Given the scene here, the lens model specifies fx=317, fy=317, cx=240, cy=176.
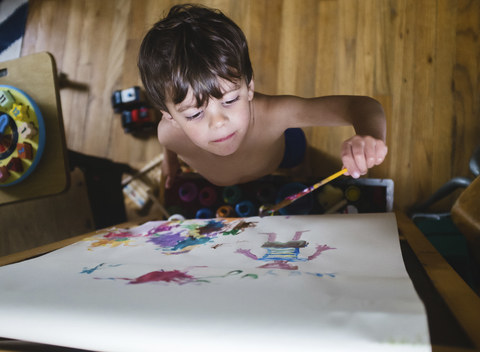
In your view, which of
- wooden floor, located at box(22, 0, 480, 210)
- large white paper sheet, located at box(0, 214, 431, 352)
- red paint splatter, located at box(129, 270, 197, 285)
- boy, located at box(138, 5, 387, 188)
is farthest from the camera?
wooden floor, located at box(22, 0, 480, 210)

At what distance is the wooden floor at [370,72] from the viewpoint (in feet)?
3.39

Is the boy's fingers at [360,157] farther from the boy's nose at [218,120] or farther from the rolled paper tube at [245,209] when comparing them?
the rolled paper tube at [245,209]

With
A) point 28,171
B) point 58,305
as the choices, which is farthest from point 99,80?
point 58,305

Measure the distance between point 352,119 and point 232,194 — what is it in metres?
0.38

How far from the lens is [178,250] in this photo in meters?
0.55

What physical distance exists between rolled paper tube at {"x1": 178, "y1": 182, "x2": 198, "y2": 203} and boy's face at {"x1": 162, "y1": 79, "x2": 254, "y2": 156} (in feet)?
0.93

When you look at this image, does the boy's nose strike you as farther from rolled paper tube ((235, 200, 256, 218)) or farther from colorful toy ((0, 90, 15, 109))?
colorful toy ((0, 90, 15, 109))

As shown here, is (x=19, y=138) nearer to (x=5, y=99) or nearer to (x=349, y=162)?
(x=5, y=99)

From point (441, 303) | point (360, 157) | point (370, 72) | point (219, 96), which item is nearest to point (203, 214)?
point (219, 96)

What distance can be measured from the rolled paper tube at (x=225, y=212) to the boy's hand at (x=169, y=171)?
0.63ft

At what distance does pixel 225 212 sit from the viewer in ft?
2.72

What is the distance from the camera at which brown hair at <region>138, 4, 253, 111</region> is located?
549 millimetres

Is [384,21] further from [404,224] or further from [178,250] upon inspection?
[178,250]

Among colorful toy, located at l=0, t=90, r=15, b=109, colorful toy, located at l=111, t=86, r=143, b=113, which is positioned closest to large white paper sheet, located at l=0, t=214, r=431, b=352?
colorful toy, located at l=0, t=90, r=15, b=109
